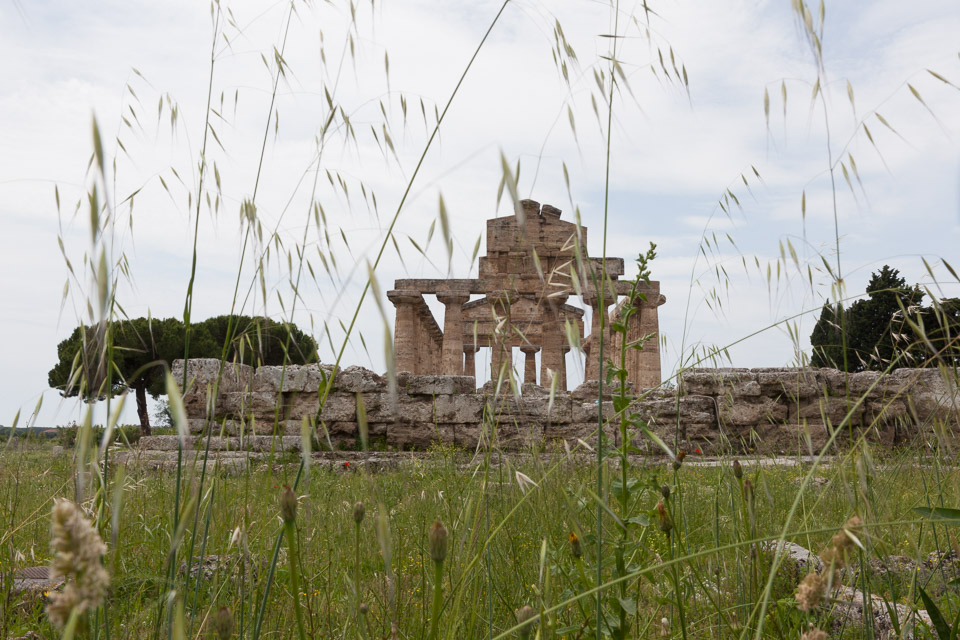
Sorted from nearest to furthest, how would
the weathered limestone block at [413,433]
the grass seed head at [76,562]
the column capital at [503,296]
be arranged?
the grass seed head at [76,562]
the column capital at [503,296]
the weathered limestone block at [413,433]

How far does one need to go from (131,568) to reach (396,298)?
77.0 feet

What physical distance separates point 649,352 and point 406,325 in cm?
941

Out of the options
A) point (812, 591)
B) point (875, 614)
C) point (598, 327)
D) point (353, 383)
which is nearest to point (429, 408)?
point (353, 383)

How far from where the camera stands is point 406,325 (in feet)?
86.5

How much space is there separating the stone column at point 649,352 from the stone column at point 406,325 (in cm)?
878

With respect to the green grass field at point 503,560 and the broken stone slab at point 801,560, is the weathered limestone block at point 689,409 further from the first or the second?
the broken stone slab at point 801,560

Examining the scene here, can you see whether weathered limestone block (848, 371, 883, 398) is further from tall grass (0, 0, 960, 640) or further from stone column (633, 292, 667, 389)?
stone column (633, 292, 667, 389)

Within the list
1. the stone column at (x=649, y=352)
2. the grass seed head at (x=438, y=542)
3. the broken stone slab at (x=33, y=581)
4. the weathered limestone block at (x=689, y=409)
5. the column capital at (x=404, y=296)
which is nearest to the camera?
the grass seed head at (x=438, y=542)

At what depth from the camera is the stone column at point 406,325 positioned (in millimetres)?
26172

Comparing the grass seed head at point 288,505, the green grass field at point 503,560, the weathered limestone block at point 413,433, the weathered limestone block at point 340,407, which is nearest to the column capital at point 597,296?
the green grass field at point 503,560

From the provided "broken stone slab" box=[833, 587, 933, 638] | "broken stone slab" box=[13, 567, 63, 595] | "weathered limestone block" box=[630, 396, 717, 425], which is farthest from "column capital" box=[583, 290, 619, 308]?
"weathered limestone block" box=[630, 396, 717, 425]

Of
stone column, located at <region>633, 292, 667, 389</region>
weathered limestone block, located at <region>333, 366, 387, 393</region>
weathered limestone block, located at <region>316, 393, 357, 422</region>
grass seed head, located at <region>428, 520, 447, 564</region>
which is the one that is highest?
stone column, located at <region>633, 292, 667, 389</region>

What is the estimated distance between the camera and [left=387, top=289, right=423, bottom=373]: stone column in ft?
85.9

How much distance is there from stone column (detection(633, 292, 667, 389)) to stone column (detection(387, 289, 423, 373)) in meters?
8.78
